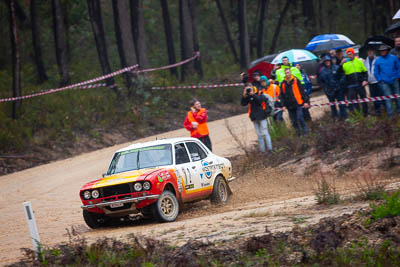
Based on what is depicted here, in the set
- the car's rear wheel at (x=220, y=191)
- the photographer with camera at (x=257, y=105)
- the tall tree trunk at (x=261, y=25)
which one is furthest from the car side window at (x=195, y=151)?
the tall tree trunk at (x=261, y=25)

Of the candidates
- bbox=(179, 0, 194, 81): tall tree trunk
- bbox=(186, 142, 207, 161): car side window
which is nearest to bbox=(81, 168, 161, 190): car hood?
bbox=(186, 142, 207, 161): car side window

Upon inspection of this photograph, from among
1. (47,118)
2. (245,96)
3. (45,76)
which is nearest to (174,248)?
(245,96)

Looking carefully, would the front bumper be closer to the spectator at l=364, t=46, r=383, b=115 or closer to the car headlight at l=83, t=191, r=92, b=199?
the car headlight at l=83, t=191, r=92, b=199

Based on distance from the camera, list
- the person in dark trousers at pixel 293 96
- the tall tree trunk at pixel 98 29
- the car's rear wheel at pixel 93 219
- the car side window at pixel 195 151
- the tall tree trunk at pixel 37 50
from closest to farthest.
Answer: the car's rear wheel at pixel 93 219 → the car side window at pixel 195 151 → the person in dark trousers at pixel 293 96 → the tall tree trunk at pixel 98 29 → the tall tree trunk at pixel 37 50

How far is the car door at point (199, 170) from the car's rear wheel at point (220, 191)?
17 cm

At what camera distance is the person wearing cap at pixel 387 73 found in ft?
49.4

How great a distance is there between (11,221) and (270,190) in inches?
221

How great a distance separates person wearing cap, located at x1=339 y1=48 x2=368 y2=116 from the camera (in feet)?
53.2

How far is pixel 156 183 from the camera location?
995cm

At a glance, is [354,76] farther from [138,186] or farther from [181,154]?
[138,186]

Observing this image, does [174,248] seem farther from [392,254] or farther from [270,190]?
[270,190]

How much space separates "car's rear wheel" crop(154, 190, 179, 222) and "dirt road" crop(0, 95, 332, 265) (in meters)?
0.17

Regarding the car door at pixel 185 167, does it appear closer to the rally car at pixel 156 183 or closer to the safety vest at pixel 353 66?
the rally car at pixel 156 183

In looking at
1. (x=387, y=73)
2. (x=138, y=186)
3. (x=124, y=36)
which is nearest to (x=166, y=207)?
(x=138, y=186)
